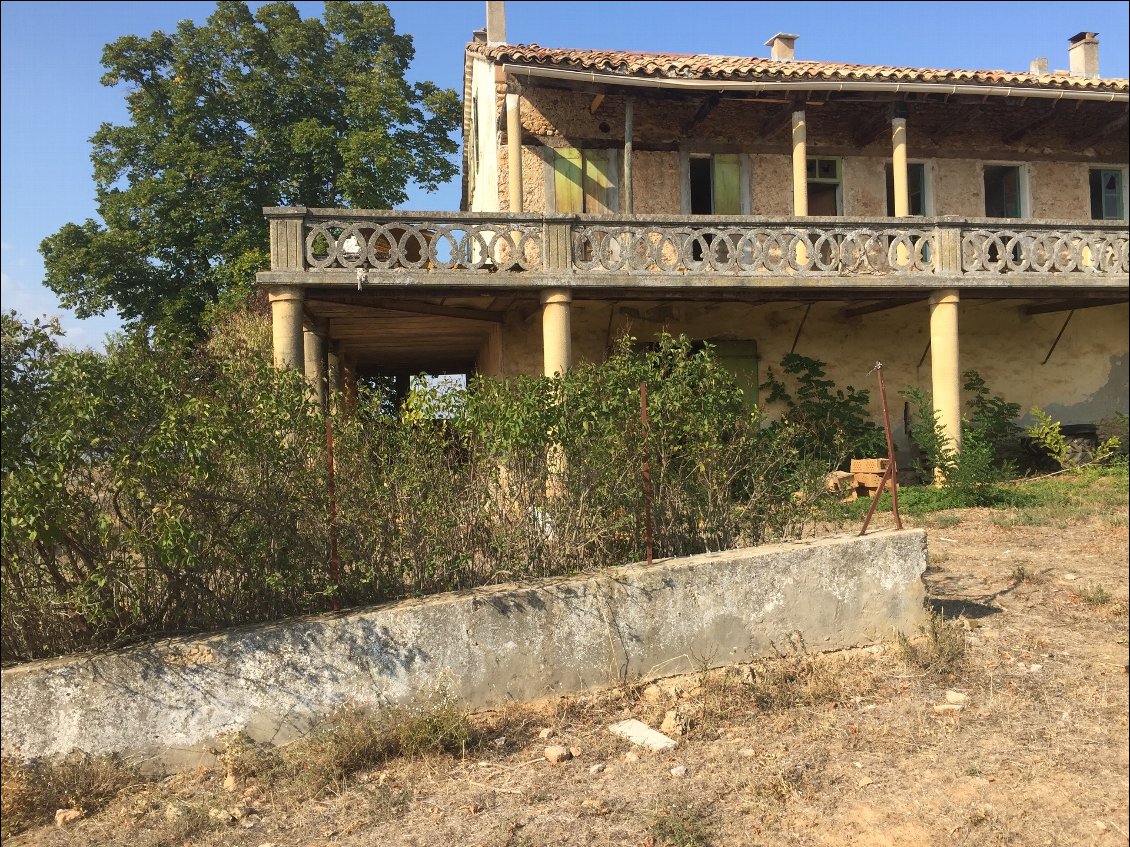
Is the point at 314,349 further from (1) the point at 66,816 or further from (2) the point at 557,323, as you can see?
(1) the point at 66,816

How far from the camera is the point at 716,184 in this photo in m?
14.7

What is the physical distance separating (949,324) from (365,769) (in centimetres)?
1076

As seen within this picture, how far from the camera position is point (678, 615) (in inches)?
240

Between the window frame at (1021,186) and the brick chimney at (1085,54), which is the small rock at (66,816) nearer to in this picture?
the window frame at (1021,186)

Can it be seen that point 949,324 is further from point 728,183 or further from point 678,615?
point 678,615

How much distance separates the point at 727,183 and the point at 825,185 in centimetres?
180

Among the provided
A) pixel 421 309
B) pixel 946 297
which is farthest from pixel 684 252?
pixel 946 297

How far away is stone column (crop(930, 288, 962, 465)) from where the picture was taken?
42.3 feet

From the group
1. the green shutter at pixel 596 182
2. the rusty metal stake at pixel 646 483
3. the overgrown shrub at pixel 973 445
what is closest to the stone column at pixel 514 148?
the green shutter at pixel 596 182

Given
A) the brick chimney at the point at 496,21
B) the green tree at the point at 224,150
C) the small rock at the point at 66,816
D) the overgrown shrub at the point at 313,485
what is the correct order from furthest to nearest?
1. the green tree at the point at 224,150
2. the brick chimney at the point at 496,21
3. the overgrown shrub at the point at 313,485
4. the small rock at the point at 66,816

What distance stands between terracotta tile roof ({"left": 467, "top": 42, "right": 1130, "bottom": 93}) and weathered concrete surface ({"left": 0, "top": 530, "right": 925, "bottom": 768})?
27.1 ft

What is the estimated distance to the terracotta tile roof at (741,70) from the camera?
12.3m

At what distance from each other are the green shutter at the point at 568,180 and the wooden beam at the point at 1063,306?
7.95 meters

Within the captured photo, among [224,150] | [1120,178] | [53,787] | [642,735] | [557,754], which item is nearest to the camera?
[53,787]
